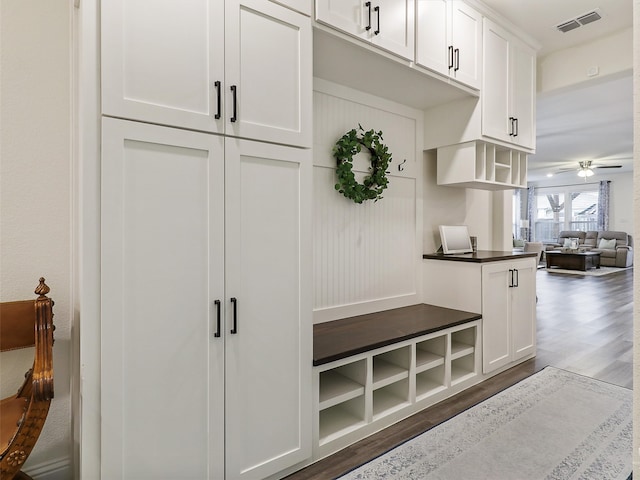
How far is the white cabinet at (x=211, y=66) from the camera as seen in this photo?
4.44 feet

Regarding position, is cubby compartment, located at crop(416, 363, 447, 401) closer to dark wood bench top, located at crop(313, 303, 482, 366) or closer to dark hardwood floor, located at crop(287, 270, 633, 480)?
dark hardwood floor, located at crop(287, 270, 633, 480)

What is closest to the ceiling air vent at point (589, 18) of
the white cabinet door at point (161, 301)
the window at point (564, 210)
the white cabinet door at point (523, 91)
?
the white cabinet door at point (523, 91)

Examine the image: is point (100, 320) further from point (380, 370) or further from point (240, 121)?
point (380, 370)

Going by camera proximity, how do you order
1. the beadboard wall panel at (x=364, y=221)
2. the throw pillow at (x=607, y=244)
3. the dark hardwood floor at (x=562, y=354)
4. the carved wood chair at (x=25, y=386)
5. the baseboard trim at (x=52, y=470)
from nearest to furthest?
the carved wood chair at (x=25, y=386) < the baseboard trim at (x=52, y=470) < the dark hardwood floor at (x=562, y=354) < the beadboard wall panel at (x=364, y=221) < the throw pillow at (x=607, y=244)

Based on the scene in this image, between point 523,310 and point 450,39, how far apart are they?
2.40 m

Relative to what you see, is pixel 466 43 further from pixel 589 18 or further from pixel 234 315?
pixel 234 315

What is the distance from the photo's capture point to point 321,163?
2.56 meters

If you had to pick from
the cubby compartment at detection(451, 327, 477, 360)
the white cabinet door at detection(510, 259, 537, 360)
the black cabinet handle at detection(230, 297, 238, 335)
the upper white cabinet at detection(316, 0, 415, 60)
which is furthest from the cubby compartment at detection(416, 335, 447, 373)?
the upper white cabinet at detection(316, 0, 415, 60)

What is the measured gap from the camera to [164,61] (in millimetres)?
1430

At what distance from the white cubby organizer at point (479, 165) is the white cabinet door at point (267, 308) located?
5.78 ft

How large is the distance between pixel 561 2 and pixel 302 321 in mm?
3089

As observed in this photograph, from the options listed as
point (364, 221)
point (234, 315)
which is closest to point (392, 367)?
point (364, 221)

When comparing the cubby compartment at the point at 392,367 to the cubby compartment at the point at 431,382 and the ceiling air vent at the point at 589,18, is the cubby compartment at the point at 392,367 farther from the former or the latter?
the ceiling air vent at the point at 589,18

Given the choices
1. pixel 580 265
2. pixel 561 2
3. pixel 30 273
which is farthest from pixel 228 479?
pixel 580 265
